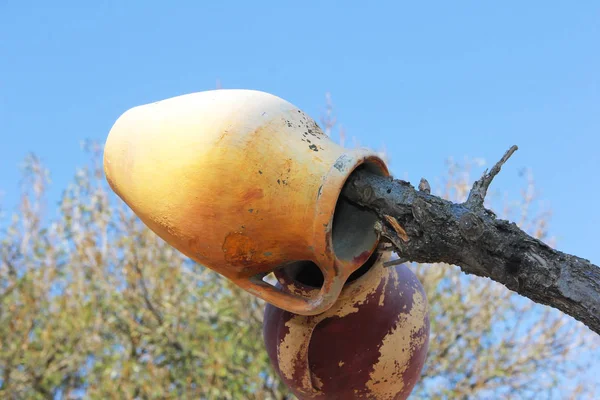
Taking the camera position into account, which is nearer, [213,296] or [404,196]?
[404,196]

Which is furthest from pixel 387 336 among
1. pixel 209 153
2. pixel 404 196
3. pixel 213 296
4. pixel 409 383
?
pixel 213 296

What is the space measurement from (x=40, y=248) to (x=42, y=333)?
77 centimetres

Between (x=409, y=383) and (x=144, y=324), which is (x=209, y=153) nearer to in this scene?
(x=409, y=383)

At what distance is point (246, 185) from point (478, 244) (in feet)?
1.70

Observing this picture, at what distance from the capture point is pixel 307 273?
6.98 ft

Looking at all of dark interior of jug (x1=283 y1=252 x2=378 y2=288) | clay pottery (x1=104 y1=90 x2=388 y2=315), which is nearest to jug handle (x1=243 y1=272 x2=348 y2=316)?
clay pottery (x1=104 y1=90 x2=388 y2=315)

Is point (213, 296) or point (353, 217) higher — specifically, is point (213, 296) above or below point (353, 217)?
above

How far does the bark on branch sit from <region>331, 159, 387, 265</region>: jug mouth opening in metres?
0.04

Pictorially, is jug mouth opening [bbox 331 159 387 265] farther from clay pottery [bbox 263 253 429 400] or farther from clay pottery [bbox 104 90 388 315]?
clay pottery [bbox 263 253 429 400]

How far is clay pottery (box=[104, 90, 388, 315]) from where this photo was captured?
1758mm

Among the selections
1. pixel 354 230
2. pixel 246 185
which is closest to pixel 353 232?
pixel 354 230

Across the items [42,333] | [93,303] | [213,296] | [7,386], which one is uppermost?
[213,296]

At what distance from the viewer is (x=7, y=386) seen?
6551 mm

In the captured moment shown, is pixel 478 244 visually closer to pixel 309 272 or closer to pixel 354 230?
pixel 354 230
